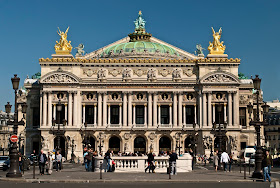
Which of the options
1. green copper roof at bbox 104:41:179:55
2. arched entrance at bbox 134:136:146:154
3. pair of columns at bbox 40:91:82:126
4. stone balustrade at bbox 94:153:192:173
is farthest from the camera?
green copper roof at bbox 104:41:179:55

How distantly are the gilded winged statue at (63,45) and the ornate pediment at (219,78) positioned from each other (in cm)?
2522

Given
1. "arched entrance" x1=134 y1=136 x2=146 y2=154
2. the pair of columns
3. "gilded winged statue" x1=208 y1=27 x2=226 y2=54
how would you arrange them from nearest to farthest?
the pair of columns, "arched entrance" x1=134 y1=136 x2=146 y2=154, "gilded winged statue" x1=208 y1=27 x2=226 y2=54

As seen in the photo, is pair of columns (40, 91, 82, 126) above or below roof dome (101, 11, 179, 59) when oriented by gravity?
below

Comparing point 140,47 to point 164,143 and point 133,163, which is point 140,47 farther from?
point 133,163

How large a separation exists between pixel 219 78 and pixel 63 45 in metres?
29.1

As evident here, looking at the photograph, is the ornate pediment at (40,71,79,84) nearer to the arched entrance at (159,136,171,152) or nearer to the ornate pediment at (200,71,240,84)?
the arched entrance at (159,136,171,152)

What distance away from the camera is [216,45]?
337 ft

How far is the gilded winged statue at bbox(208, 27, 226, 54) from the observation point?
102000mm

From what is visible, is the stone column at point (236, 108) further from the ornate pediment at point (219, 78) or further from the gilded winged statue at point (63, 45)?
the gilded winged statue at point (63, 45)

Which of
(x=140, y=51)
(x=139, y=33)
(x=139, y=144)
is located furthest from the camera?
(x=139, y=33)

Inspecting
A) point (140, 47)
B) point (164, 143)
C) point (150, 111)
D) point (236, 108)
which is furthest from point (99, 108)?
point (236, 108)

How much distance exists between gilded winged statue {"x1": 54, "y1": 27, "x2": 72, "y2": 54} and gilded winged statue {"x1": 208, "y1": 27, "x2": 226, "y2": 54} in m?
26.1

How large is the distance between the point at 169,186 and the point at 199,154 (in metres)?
60.8

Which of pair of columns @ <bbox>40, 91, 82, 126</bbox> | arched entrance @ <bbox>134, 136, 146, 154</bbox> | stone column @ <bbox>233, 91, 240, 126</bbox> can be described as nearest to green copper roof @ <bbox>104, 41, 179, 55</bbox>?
pair of columns @ <bbox>40, 91, 82, 126</bbox>
